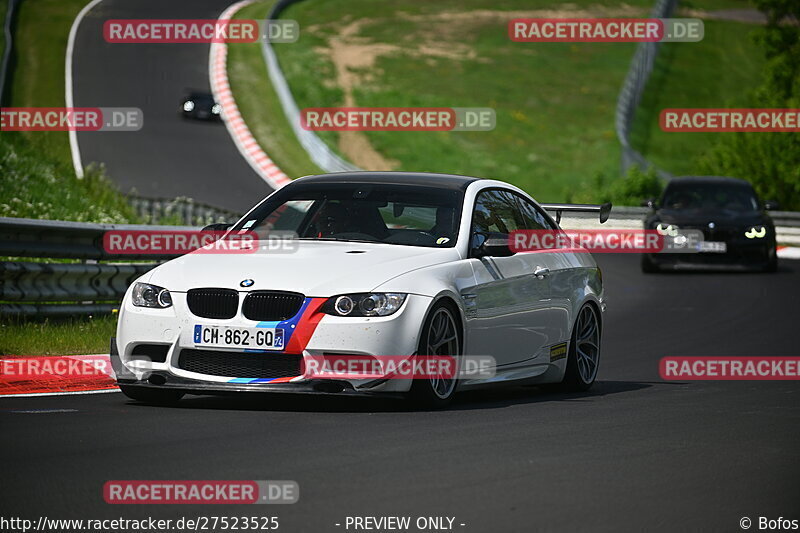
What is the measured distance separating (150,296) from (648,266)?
17.6m

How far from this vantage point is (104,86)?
177ft

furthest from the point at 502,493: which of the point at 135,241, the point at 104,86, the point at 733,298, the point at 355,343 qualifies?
the point at 104,86

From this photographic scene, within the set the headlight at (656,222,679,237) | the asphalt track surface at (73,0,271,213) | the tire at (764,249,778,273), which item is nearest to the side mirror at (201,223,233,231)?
the headlight at (656,222,679,237)

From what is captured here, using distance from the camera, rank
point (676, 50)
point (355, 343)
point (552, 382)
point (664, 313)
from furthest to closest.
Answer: point (676, 50) < point (664, 313) < point (552, 382) < point (355, 343)

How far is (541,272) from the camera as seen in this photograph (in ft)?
36.1

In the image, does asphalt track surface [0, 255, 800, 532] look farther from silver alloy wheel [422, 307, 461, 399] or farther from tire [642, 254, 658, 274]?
tire [642, 254, 658, 274]

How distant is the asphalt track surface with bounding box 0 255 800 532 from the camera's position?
6.39 m

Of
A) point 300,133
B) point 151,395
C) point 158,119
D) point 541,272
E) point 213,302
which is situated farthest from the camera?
point 158,119

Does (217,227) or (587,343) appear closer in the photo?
(217,227)

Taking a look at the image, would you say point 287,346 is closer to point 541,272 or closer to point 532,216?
point 541,272

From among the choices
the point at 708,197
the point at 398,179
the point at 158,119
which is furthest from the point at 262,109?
the point at 398,179

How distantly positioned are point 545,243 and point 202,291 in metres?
3.06

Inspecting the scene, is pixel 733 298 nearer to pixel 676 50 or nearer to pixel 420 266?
pixel 420 266

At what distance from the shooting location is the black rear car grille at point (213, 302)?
30.5ft
